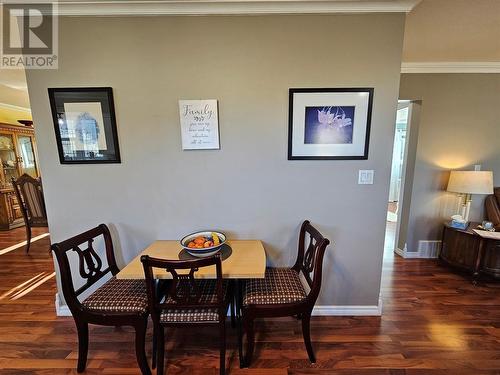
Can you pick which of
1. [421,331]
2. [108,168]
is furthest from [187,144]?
[421,331]

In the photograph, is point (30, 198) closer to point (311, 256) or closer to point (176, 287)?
point (176, 287)

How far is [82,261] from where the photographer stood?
1.66 metres

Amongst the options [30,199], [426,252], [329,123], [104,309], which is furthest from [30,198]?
[426,252]

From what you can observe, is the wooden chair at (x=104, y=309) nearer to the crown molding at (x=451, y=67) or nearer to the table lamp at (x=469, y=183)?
the table lamp at (x=469, y=183)

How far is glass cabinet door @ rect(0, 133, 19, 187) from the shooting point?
14.2 ft

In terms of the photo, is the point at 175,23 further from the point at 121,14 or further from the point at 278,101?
the point at 278,101

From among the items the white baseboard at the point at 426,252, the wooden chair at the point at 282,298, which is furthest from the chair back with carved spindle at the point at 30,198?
the white baseboard at the point at 426,252

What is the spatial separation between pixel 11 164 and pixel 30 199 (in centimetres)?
218

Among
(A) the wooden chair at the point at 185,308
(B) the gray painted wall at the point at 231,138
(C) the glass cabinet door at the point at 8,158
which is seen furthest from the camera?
(C) the glass cabinet door at the point at 8,158

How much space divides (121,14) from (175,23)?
39 centimetres

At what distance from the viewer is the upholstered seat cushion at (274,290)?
1.52 meters

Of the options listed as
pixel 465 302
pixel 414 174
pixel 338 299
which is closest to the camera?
pixel 338 299

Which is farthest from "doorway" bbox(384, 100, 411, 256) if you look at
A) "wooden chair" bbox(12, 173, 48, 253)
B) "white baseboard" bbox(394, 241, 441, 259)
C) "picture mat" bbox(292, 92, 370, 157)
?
"wooden chair" bbox(12, 173, 48, 253)

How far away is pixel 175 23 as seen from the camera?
167 centimetres
